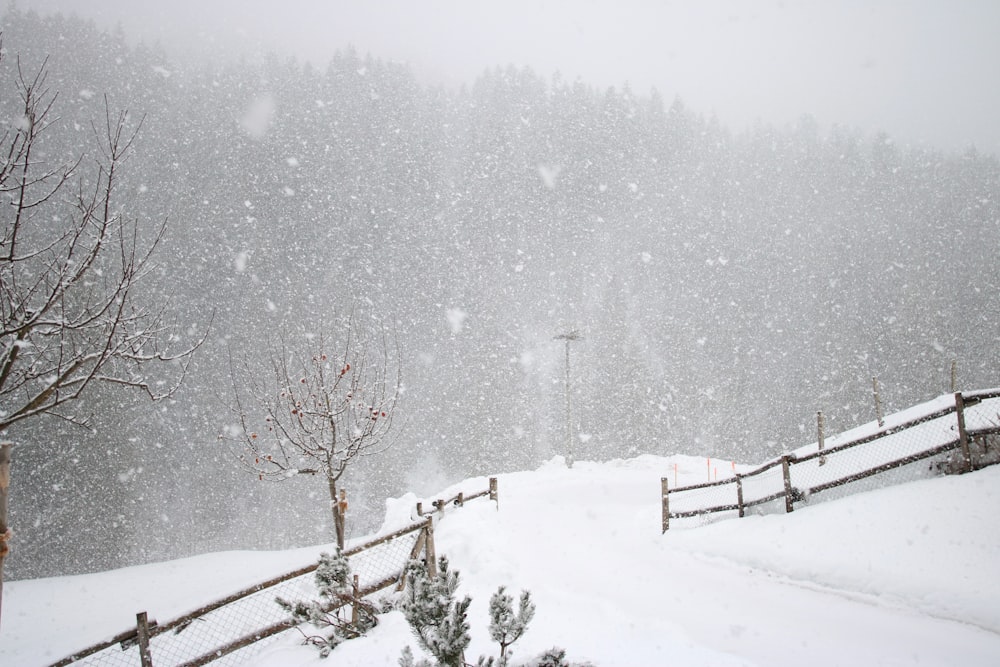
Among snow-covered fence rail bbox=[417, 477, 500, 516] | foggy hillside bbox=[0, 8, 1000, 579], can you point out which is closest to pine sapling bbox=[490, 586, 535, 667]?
snow-covered fence rail bbox=[417, 477, 500, 516]

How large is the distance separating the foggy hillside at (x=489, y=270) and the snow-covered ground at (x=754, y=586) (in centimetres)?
2625

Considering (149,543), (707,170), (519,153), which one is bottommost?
(149,543)

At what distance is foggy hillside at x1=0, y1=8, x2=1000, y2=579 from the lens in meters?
42.8

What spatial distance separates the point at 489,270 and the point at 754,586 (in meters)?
69.5

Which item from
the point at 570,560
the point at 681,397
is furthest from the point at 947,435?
the point at 681,397

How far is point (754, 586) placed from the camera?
7914 mm

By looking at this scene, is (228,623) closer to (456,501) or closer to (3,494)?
(456,501)

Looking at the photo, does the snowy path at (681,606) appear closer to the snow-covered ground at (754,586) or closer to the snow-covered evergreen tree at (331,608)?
the snow-covered ground at (754,586)

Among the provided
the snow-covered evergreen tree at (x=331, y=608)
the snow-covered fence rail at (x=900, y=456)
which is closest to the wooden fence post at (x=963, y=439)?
the snow-covered fence rail at (x=900, y=456)

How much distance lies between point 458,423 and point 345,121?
2834 inches

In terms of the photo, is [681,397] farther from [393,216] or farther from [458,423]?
[393,216]

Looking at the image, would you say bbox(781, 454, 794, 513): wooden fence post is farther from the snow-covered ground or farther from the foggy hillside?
the foggy hillside

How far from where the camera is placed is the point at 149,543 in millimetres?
38750

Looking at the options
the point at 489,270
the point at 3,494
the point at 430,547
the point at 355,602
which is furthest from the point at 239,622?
the point at 489,270
